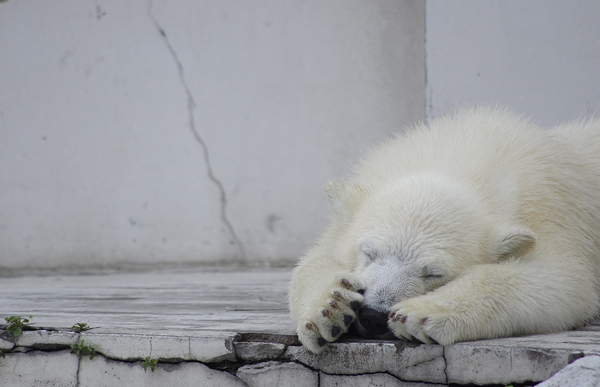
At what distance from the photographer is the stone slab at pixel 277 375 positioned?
164cm

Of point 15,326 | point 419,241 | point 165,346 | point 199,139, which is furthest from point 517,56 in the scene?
point 15,326

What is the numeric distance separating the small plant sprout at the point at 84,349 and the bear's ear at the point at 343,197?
1.05 metres

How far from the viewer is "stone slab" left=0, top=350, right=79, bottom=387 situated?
1.84m

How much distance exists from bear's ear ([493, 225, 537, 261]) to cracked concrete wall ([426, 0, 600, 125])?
7.18 ft

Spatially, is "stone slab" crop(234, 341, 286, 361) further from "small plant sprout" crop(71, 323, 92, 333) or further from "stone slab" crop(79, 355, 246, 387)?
"small plant sprout" crop(71, 323, 92, 333)

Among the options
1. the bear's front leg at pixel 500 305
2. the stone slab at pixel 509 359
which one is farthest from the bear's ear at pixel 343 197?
the stone slab at pixel 509 359

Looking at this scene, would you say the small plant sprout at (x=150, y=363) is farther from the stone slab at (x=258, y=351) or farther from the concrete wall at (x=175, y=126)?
the concrete wall at (x=175, y=126)

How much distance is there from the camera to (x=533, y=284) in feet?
5.80

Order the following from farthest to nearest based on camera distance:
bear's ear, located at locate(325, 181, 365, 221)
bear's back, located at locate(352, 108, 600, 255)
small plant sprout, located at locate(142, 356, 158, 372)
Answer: bear's ear, located at locate(325, 181, 365, 221) < bear's back, located at locate(352, 108, 600, 255) < small plant sprout, located at locate(142, 356, 158, 372)

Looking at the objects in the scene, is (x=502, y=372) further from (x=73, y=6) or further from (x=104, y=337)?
(x=73, y=6)

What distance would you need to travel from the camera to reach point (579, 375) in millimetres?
1273

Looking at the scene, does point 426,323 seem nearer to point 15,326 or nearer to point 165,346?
point 165,346

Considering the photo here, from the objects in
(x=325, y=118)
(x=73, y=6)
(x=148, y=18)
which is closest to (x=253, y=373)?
(x=325, y=118)

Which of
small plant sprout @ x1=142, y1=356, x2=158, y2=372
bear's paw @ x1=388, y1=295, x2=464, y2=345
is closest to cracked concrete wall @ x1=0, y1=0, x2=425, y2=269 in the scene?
small plant sprout @ x1=142, y1=356, x2=158, y2=372
